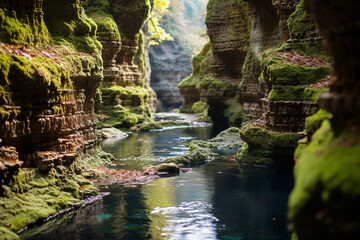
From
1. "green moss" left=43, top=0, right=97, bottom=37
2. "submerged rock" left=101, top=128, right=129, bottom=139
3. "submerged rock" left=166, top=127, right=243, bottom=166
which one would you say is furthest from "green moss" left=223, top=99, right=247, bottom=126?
"green moss" left=43, top=0, right=97, bottom=37

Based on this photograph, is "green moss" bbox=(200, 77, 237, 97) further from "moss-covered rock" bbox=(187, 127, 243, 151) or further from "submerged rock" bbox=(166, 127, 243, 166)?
"moss-covered rock" bbox=(187, 127, 243, 151)

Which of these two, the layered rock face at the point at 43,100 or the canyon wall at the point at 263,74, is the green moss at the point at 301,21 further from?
the layered rock face at the point at 43,100

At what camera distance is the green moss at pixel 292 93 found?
15725 mm

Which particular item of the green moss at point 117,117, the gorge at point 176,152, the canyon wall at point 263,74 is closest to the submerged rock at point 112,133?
the green moss at point 117,117

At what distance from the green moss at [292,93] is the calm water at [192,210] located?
2.59 metres

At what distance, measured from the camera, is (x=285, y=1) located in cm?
2186

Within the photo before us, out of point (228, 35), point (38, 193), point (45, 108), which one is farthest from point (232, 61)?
point (38, 193)

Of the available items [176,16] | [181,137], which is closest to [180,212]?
[181,137]

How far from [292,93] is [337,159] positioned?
38.4ft

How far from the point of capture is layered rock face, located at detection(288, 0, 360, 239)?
4.54 metres

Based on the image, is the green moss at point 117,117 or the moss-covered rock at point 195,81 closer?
the green moss at point 117,117

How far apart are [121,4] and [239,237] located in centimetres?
2865

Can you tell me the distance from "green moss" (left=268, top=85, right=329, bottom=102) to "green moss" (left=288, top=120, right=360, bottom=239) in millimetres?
10489

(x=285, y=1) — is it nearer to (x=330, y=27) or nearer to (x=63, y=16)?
(x=63, y=16)
